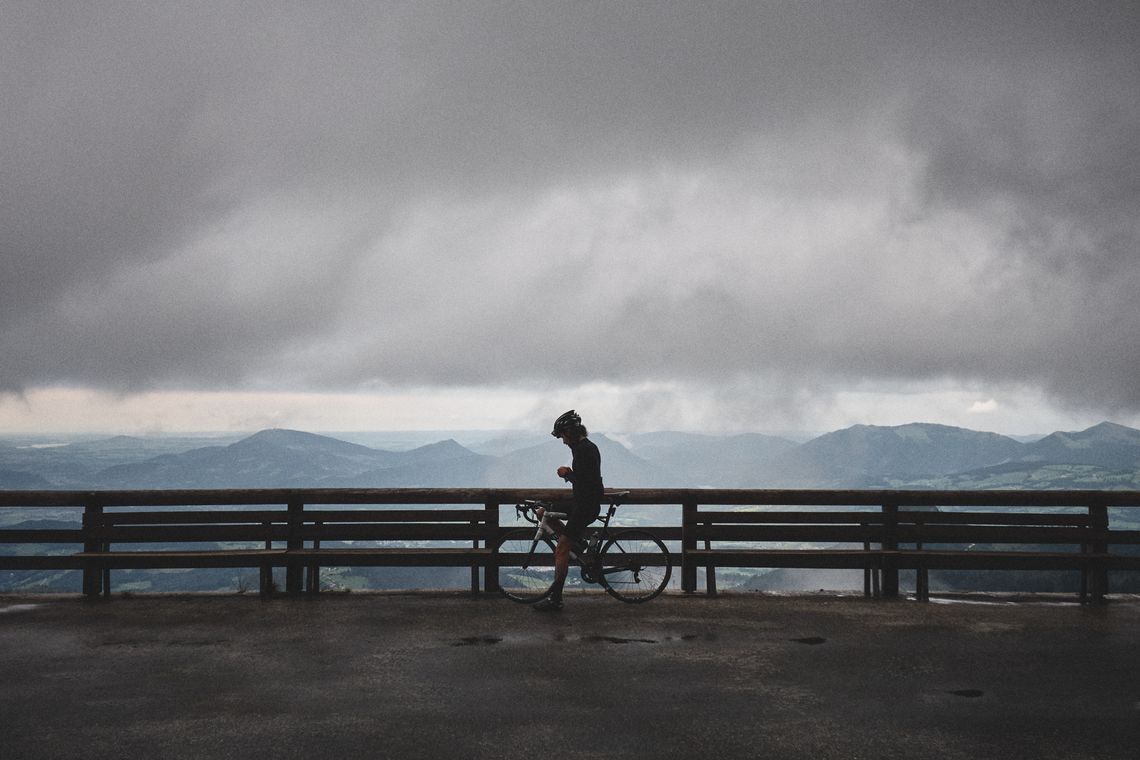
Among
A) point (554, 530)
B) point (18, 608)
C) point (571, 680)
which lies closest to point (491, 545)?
point (554, 530)

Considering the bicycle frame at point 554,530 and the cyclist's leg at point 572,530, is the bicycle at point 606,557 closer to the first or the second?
the bicycle frame at point 554,530

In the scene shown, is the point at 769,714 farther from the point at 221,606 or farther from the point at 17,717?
the point at 221,606

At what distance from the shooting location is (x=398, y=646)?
8594mm

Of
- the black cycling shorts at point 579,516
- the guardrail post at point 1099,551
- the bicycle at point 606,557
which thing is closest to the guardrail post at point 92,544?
the bicycle at point 606,557

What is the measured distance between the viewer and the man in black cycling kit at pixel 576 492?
33.4ft

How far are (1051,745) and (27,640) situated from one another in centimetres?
1008

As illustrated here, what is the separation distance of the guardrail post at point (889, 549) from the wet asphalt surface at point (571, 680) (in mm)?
755

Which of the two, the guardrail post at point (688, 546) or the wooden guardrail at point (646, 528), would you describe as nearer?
the wooden guardrail at point (646, 528)

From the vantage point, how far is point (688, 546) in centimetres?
1184

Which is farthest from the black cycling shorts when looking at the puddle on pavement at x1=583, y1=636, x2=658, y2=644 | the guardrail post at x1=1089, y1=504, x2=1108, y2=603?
the guardrail post at x1=1089, y1=504, x2=1108, y2=603

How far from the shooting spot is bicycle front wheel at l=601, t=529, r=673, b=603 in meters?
10.9

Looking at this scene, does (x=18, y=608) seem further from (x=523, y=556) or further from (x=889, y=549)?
(x=889, y=549)

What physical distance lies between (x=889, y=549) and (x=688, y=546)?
9.79 ft

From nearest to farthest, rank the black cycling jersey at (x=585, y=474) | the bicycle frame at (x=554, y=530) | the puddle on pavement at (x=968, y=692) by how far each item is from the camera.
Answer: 1. the puddle on pavement at (x=968, y=692)
2. the black cycling jersey at (x=585, y=474)
3. the bicycle frame at (x=554, y=530)
